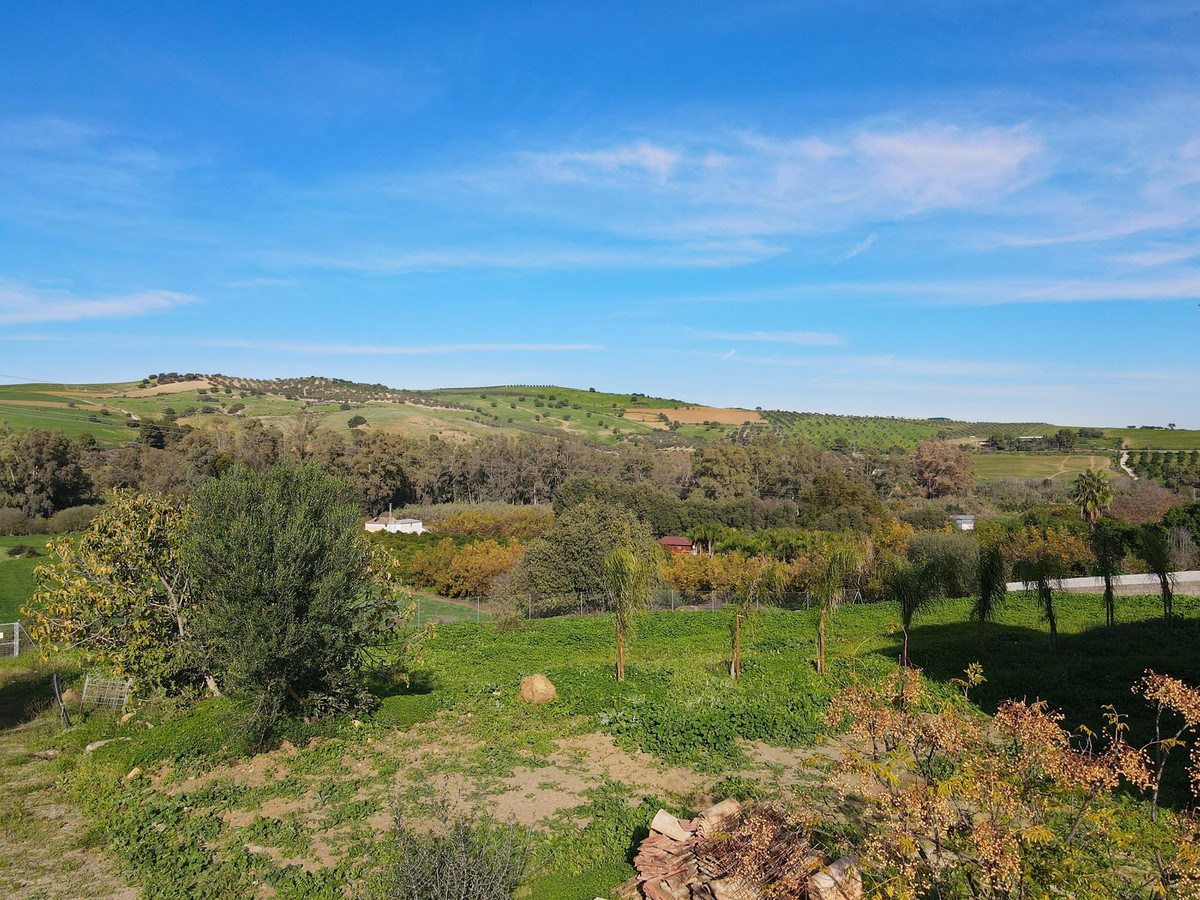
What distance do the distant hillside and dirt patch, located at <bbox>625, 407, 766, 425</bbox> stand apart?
257mm

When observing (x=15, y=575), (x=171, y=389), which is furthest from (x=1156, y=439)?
(x=171, y=389)

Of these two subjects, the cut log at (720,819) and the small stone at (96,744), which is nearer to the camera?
the cut log at (720,819)

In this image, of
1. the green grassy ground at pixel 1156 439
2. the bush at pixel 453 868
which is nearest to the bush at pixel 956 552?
the bush at pixel 453 868

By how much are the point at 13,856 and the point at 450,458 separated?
64.1m

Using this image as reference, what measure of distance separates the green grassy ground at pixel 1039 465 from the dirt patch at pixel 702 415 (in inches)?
1913

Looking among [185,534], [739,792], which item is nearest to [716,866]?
[739,792]

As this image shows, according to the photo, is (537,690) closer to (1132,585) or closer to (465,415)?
(1132,585)

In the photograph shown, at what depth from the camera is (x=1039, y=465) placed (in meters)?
88.5

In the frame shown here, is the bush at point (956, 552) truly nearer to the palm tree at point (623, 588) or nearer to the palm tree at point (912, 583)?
the palm tree at point (912, 583)

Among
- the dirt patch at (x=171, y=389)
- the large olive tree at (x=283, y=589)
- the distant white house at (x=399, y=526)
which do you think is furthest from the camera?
the dirt patch at (x=171, y=389)

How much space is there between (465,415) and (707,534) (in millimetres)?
80798

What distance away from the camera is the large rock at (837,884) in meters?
6.94

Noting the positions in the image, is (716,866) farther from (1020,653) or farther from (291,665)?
(1020,653)

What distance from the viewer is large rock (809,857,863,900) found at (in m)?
6.94
